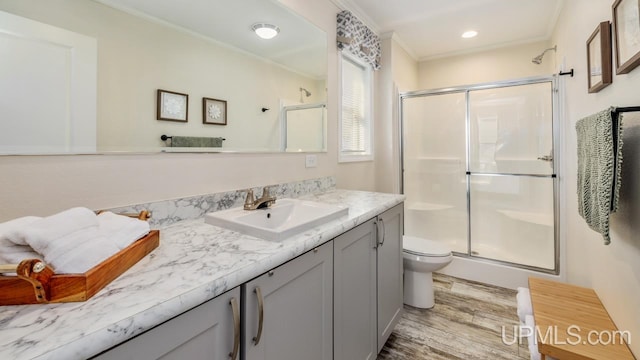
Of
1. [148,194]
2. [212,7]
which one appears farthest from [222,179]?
[212,7]

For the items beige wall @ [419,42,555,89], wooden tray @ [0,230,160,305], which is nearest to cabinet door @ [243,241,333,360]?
wooden tray @ [0,230,160,305]

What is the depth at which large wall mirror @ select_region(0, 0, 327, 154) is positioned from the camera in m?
0.81

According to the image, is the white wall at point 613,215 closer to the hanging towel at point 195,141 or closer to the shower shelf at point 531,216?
the shower shelf at point 531,216

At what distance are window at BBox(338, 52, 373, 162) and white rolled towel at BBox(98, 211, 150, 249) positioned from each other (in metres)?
1.64

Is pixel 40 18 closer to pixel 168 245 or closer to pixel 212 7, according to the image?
pixel 212 7

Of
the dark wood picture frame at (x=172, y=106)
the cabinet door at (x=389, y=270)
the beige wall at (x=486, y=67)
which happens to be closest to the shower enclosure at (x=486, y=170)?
the beige wall at (x=486, y=67)

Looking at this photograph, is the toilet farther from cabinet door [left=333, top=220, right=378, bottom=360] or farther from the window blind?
the window blind

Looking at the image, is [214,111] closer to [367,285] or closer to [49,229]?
[49,229]

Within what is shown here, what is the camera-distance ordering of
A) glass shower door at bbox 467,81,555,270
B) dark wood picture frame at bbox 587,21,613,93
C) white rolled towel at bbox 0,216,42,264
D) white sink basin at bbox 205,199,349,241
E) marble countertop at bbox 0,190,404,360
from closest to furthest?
marble countertop at bbox 0,190,404,360 → white rolled towel at bbox 0,216,42,264 → white sink basin at bbox 205,199,349,241 → dark wood picture frame at bbox 587,21,613,93 → glass shower door at bbox 467,81,555,270

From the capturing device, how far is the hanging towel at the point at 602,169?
38.9 inches

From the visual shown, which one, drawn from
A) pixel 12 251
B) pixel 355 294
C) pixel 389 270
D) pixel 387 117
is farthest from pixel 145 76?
pixel 387 117

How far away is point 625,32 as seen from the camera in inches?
42.0

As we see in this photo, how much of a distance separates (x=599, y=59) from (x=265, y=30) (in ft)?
5.48

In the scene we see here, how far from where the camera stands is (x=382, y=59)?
288cm
